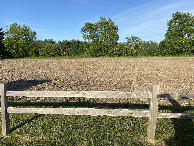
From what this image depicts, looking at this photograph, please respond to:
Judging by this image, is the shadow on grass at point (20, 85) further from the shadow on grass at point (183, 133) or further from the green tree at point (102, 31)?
the green tree at point (102, 31)

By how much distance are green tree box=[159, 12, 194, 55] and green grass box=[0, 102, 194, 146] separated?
3560cm

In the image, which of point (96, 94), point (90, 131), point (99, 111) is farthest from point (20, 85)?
point (99, 111)

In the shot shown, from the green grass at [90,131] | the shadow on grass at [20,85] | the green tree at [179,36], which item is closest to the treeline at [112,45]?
the green tree at [179,36]

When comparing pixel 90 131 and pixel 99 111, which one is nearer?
pixel 99 111

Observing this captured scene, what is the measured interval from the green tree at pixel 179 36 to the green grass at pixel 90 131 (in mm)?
35599

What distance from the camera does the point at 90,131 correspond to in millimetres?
5828

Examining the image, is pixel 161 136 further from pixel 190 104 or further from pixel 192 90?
pixel 192 90

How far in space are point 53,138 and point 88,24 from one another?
43.1 meters

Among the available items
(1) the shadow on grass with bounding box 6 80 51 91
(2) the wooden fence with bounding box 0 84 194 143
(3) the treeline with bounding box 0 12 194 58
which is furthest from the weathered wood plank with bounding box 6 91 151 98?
(3) the treeline with bounding box 0 12 194 58

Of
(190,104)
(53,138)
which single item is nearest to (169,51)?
(190,104)

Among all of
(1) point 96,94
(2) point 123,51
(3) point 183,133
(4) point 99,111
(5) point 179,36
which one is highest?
(5) point 179,36

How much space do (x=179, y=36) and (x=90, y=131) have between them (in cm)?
4097

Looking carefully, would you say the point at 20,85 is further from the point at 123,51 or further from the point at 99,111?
the point at 123,51

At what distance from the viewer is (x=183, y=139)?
212 inches
